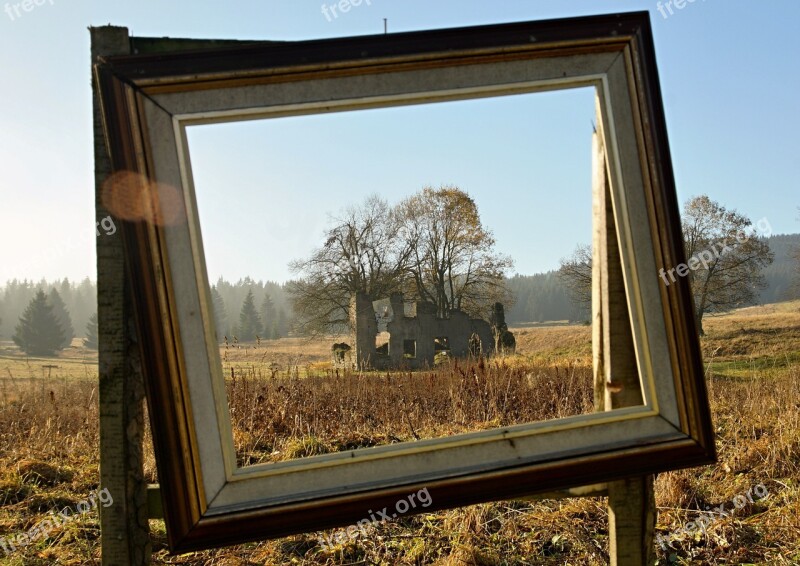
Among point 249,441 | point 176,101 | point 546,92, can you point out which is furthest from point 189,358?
point 546,92

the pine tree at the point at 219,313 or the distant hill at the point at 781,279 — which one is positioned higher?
the pine tree at the point at 219,313

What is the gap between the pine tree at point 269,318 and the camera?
2.70 metres

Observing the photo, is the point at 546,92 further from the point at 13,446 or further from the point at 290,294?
the point at 13,446

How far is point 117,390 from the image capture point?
2068 millimetres

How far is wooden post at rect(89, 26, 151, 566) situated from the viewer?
2.02 m

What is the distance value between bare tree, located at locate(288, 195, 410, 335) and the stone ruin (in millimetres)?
88

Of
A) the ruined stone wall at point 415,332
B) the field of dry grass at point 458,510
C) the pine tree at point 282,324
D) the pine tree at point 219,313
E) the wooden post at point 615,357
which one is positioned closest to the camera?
the pine tree at point 219,313

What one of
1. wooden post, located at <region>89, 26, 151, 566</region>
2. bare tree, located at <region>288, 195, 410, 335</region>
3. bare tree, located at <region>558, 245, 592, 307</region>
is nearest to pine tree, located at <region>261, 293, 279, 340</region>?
bare tree, located at <region>288, 195, 410, 335</region>

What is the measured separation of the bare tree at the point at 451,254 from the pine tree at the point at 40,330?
49.3 meters

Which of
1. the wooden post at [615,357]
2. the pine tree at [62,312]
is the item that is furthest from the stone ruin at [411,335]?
the pine tree at [62,312]

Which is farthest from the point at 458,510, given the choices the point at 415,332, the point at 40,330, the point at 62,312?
the point at 62,312

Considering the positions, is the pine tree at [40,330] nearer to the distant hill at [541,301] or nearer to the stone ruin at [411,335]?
the stone ruin at [411,335]

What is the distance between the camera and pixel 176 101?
73.3 inches

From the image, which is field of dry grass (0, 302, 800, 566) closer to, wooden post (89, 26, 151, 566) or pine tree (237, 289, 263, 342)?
pine tree (237, 289, 263, 342)
